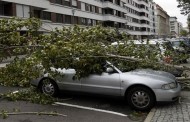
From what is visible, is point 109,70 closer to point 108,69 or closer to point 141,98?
point 108,69

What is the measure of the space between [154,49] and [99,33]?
1.87 m

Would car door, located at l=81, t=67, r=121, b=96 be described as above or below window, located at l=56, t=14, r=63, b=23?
below

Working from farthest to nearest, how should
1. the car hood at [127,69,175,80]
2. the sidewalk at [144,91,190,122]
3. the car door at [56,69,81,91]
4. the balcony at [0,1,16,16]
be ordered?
the balcony at [0,1,16,16] < the car door at [56,69,81,91] < the car hood at [127,69,175,80] < the sidewalk at [144,91,190,122]

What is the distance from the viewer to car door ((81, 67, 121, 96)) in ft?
29.8

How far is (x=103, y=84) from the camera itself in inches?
363

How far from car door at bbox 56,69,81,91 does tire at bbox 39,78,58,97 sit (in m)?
0.25

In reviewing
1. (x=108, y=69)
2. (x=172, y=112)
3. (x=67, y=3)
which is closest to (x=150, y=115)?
(x=172, y=112)

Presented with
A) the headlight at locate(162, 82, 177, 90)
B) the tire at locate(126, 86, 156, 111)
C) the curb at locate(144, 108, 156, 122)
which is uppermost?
→ the headlight at locate(162, 82, 177, 90)

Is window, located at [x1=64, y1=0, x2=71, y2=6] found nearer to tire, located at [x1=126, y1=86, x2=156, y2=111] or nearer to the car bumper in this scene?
tire, located at [x1=126, y1=86, x2=156, y2=111]

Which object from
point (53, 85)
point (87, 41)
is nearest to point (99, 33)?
point (87, 41)

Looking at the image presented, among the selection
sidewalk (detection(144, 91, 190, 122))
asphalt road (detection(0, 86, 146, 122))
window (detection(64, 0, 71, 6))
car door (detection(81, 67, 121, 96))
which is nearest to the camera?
sidewalk (detection(144, 91, 190, 122))

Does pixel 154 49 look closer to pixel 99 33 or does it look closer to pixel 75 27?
pixel 99 33

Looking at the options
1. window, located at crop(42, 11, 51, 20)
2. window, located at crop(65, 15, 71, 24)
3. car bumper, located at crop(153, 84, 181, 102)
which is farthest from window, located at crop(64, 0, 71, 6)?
car bumper, located at crop(153, 84, 181, 102)

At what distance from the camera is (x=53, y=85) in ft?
33.3
